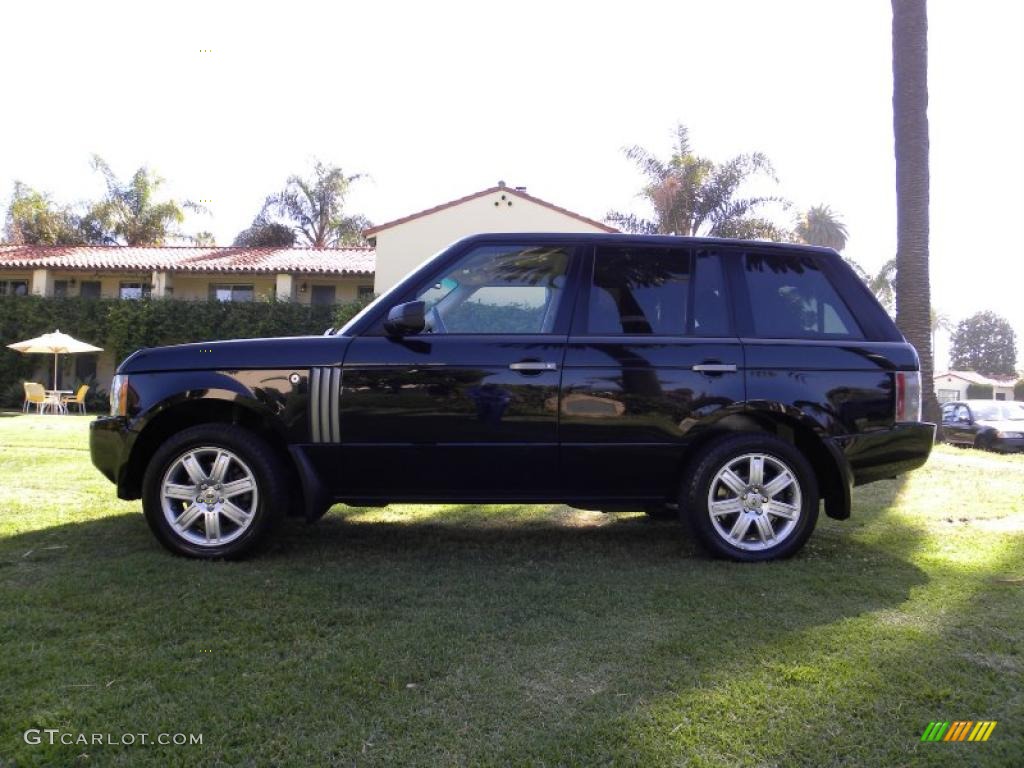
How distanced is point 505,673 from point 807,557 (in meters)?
2.37

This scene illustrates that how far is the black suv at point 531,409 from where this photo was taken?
416cm

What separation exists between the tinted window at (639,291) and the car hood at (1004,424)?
16.8m

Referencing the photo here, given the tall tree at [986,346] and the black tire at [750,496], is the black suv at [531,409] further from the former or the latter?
the tall tree at [986,346]

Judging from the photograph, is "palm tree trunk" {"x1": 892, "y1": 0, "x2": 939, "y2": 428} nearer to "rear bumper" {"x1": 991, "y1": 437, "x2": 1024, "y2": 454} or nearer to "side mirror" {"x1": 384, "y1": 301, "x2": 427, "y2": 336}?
"rear bumper" {"x1": 991, "y1": 437, "x2": 1024, "y2": 454}

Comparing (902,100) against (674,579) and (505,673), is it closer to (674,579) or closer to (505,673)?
(674,579)

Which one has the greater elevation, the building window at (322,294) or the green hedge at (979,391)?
the building window at (322,294)

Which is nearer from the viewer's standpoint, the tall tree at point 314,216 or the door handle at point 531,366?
the door handle at point 531,366

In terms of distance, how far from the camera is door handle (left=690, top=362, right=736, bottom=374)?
14.0 feet

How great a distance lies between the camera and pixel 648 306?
4.43 metres

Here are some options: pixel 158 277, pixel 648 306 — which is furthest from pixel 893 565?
pixel 158 277

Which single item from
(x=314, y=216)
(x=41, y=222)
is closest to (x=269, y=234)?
(x=314, y=216)

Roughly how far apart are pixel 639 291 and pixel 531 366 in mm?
823

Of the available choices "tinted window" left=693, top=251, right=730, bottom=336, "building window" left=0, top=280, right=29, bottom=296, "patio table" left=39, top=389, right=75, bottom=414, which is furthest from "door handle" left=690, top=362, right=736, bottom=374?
"building window" left=0, top=280, right=29, bottom=296

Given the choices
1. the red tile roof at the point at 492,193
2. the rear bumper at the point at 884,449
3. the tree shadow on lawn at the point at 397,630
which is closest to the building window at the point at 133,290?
the red tile roof at the point at 492,193
